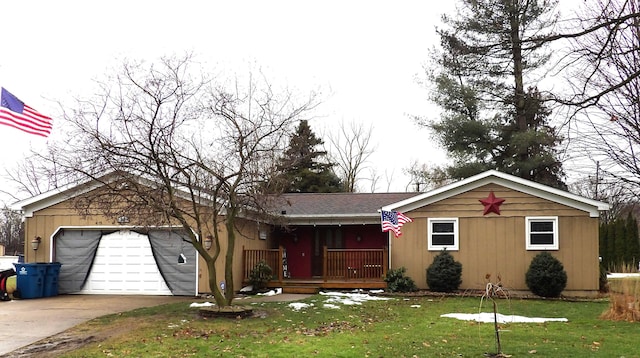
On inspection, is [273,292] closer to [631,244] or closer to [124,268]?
[124,268]

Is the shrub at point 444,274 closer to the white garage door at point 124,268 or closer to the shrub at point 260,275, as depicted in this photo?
the shrub at point 260,275

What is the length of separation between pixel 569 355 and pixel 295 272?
44.8 ft

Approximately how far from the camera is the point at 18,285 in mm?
15617

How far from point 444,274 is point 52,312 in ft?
33.0

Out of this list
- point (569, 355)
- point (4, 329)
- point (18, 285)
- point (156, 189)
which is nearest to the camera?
point (569, 355)

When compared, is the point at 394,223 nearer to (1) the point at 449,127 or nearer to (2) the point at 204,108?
(2) the point at 204,108

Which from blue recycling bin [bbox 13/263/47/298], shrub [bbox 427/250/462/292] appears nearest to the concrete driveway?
blue recycling bin [bbox 13/263/47/298]

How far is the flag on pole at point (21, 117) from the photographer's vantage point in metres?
9.49

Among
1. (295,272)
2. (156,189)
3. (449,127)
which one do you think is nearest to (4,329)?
(156,189)

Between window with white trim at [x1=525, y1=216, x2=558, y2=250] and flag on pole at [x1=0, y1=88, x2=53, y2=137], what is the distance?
1292 cm

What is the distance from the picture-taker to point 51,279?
53.9 ft

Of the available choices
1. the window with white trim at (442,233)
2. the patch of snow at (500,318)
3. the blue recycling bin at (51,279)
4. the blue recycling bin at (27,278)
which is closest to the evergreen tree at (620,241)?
the window with white trim at (442,233)

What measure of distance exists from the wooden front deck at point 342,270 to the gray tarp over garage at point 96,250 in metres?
1.79

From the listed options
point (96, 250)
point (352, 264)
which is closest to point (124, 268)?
point (96, 250)
